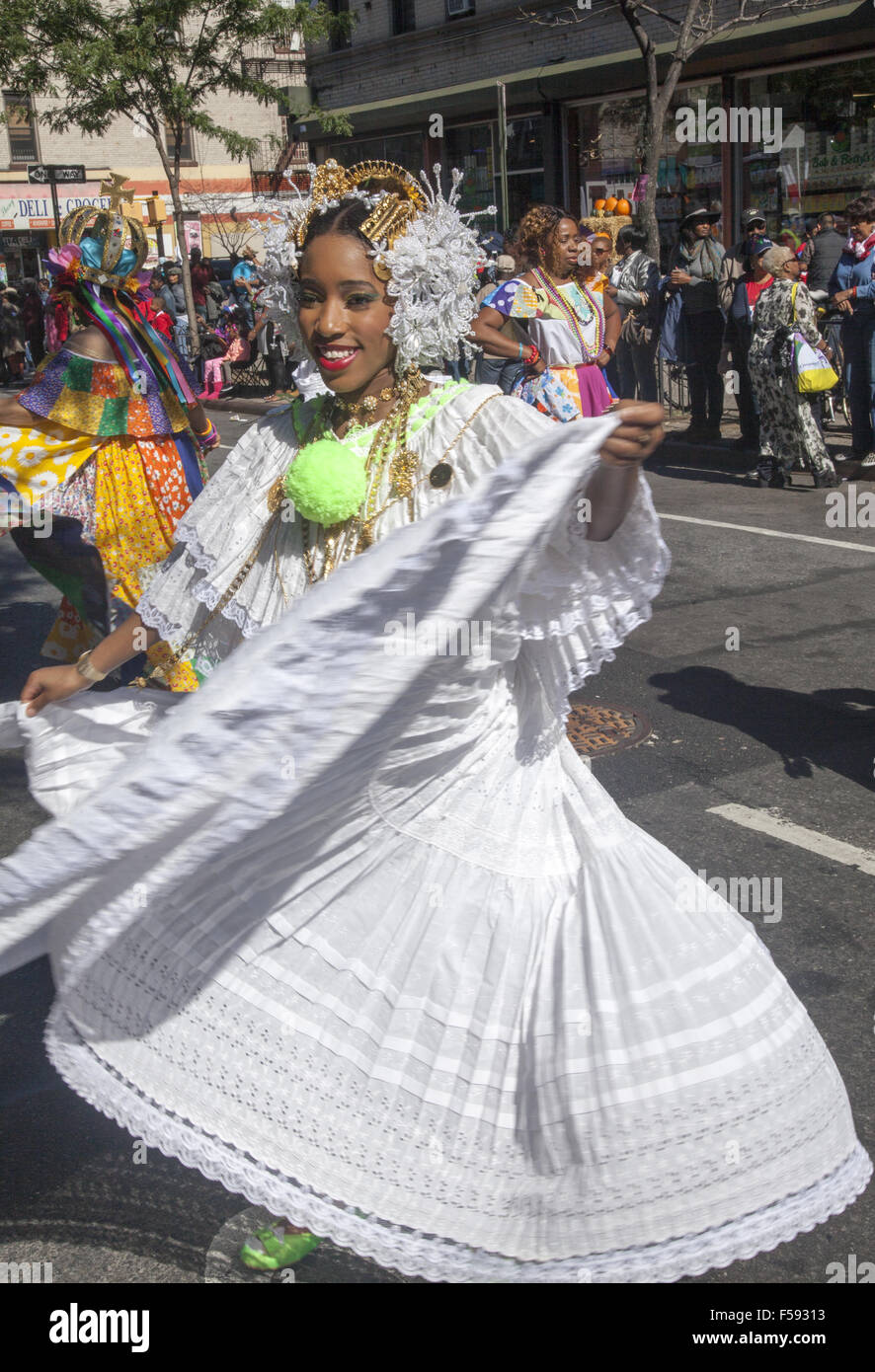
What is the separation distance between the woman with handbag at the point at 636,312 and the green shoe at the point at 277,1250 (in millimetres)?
11896

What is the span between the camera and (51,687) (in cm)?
283

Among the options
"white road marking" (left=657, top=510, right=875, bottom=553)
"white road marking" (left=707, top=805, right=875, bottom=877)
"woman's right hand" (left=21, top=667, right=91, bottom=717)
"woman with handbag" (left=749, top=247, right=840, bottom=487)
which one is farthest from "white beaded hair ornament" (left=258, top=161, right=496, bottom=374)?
"woman with handbag" (left=749, top=247, right=840, bottom=487)

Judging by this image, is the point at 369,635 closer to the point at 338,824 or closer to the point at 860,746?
the point at 338,824

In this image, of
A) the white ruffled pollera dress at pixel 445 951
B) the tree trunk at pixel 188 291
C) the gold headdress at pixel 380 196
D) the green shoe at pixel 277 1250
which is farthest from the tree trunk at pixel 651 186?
the green shoe at pixel 277 1250

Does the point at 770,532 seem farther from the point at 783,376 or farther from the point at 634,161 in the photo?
the point at 634,161

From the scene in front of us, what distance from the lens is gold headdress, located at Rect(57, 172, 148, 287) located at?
17.4 ft

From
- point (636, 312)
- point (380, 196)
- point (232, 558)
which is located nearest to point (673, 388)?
point (636, 312)

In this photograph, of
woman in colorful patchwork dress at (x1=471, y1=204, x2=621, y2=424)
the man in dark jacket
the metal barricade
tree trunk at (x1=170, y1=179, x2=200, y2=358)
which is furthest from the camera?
tree trunk at (x1=170, y1=179, x2=200, y2=358)

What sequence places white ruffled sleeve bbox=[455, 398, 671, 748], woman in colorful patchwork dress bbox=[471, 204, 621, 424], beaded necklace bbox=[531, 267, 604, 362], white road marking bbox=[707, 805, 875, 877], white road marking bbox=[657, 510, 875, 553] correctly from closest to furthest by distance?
white ruffled sleeve bbox=[455, 398, 671, 748], white road marking bbox=[707, 805, 875, 877], woman in colorful patchwork dress bbox=[471, 204, 621, 424], beaded necklace bbox=[531, 267, 604, 362], white road marking bbox=[657, 510, 875, 553]

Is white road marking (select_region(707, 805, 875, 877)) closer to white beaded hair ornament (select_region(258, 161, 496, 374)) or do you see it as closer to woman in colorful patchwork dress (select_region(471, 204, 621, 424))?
white beaded hair ornament (select_region(258, 161, 496, 374))

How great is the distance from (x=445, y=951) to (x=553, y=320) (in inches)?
243

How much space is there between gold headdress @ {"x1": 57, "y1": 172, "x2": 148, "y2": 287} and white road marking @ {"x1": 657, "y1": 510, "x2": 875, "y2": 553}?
5290 mm

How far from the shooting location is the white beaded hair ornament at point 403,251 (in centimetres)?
260

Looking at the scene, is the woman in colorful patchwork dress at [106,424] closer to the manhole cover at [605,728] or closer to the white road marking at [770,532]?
the manhole cover at [605,728]
